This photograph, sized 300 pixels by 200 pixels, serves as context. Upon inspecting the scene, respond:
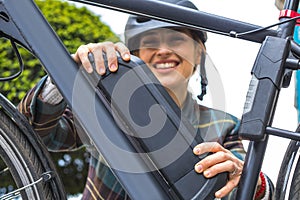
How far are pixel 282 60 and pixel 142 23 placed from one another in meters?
0.48

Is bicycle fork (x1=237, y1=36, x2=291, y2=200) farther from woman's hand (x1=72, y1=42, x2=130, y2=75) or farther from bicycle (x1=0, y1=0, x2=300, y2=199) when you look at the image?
woman's hand (x1=72, y1=42, x2=130, y2=75)

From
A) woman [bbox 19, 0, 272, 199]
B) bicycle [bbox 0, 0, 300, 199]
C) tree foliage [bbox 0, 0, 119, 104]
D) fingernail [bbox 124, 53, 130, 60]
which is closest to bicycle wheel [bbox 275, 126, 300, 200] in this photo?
bicycle [bbox 0, 0, 300, 199]

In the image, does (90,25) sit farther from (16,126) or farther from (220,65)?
(16,126)

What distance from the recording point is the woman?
134 centimetres

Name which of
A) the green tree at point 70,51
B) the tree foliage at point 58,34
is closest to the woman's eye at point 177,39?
the green tree at point 70,51

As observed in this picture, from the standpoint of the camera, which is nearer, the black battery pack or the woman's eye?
the black battery pack

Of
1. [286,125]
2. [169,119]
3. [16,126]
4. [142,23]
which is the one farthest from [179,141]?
[286,125]

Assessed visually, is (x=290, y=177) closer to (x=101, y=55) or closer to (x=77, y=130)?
(x=101, y=55)

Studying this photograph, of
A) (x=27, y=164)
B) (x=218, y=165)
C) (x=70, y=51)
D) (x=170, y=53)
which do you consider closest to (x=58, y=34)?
(x=70, y=51)

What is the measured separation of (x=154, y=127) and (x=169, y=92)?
340 millimetres

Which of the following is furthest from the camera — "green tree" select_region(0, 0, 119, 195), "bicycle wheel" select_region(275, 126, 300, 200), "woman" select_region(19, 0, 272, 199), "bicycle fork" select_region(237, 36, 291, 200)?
"green tree" select_region(0, 0, 119, 195)

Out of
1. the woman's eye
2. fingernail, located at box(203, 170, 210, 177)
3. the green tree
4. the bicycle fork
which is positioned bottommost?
fingernail, located at box(203, 170, 210, 177)

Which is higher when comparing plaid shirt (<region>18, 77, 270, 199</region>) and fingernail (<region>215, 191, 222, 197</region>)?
plaid shirt (<region>18, 77, 270, 199</region>)

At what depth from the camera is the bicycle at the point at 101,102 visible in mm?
1029
